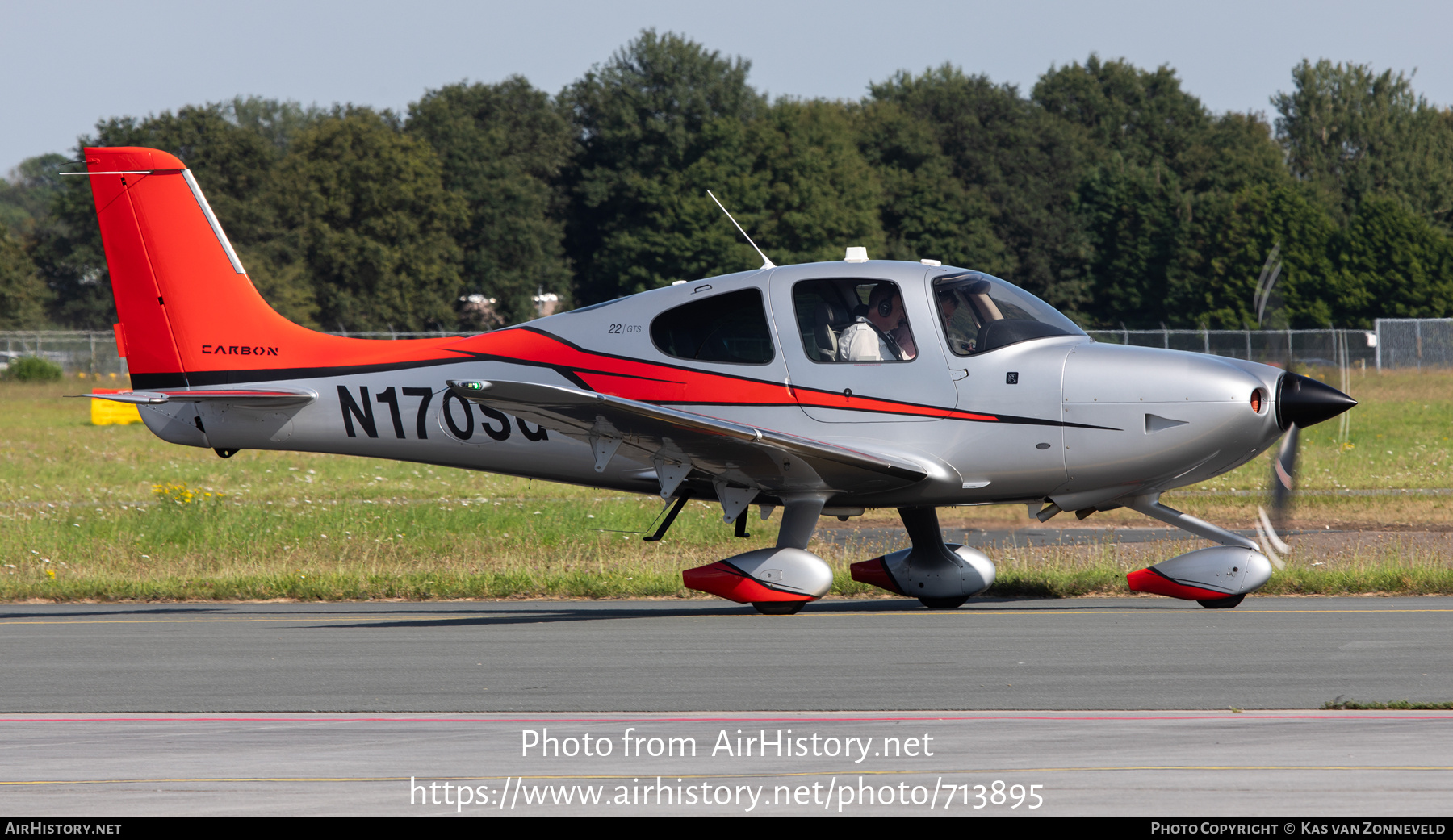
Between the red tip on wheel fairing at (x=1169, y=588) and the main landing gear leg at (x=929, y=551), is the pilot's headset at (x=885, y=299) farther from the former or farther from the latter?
the red tip on wheel fairing at (x=1169, y=588)

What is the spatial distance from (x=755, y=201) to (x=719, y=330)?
68.9 meters

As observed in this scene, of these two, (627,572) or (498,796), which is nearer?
(498,796)

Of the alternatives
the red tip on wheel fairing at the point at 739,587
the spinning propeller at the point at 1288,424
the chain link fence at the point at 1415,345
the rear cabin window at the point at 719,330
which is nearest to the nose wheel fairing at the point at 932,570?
the red tip on wheel fairing at the point at 739,587

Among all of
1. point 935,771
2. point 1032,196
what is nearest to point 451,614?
point 935,771

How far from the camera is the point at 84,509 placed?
1797cm

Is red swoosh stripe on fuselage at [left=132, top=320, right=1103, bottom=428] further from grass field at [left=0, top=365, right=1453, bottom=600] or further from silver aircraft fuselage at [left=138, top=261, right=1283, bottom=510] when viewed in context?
grass field at [left=0, top=365, right=1453, bottom=600]

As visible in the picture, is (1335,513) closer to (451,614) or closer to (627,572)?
(627,572)

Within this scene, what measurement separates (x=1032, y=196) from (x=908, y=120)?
351 inches

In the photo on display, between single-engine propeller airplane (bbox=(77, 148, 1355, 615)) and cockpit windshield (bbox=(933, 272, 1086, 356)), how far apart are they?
2 centimetres

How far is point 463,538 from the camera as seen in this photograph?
51.5 feet

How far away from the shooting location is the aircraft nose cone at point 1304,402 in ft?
32.3

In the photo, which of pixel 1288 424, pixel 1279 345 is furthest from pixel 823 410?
pixel 1279 345

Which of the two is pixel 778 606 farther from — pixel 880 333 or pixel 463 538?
pixel 463 538

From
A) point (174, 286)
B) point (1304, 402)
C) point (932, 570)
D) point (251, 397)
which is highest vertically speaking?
point (174, 286)
